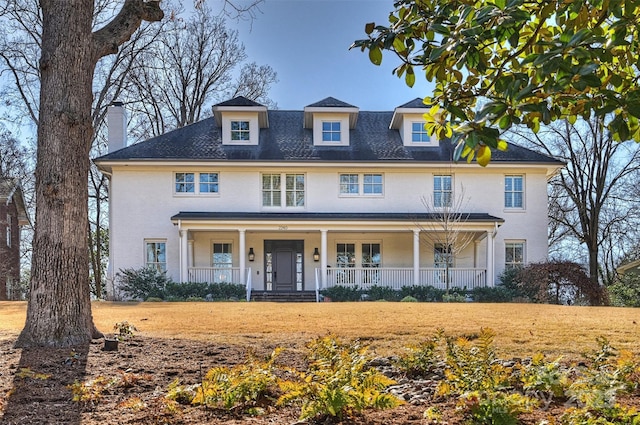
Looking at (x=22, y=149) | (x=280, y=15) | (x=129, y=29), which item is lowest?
(x=129, y=29)

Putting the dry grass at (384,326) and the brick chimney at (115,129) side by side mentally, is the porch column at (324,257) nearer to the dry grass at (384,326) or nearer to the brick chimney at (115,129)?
the dry grass at (384,326)

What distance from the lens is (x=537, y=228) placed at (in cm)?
2050

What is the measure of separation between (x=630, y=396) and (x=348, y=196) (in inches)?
675

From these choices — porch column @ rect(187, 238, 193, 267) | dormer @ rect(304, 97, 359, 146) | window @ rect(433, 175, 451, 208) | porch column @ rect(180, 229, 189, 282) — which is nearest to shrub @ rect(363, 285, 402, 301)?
window @ rect(433, 175, 451, 208)

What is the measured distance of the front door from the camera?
67.4 feet

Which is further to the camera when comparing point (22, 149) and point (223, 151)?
Answer: point (22, 149)

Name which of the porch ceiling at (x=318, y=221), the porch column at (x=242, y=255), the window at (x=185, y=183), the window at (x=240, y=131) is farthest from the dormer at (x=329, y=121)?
the window at (x=185, y=183)

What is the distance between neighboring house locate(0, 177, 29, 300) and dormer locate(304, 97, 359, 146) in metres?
15.4

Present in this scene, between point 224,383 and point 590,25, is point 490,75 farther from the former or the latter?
point 224,383

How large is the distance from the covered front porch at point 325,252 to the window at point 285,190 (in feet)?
3.07

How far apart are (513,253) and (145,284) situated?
558 inches

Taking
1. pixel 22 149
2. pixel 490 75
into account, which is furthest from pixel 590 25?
pixel 22 149

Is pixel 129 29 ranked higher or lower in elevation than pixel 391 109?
lower

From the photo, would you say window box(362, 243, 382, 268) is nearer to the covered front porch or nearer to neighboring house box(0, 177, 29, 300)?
the covered front porch
